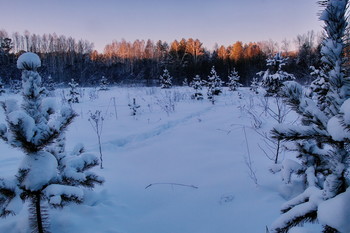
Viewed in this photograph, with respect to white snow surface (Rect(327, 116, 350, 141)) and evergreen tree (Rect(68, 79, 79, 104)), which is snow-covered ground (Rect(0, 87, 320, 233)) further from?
evergreen tree (Rect(68, 79, 79, 104))

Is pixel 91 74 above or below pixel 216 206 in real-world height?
above

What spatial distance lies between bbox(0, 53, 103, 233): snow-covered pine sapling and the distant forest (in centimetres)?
2462

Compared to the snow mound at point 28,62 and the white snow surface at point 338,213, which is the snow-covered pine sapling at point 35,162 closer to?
the snow mound at point 28,62

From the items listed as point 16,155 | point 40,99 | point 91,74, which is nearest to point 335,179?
point 40,99

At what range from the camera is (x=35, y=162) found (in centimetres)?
167

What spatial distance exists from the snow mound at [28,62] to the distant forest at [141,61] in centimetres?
2457

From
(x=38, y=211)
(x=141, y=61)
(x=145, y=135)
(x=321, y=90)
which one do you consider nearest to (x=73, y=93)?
(x=145, y=135)

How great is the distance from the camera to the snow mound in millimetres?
1733

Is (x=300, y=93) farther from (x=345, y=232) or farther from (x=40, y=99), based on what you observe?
(x=40, y=99)

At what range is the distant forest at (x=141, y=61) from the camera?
32062 mm

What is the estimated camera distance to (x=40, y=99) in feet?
6.07

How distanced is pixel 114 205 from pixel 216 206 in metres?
1.22

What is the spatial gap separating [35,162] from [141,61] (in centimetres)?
4861

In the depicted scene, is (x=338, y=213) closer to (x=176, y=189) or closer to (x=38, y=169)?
(x=38, y=169)
